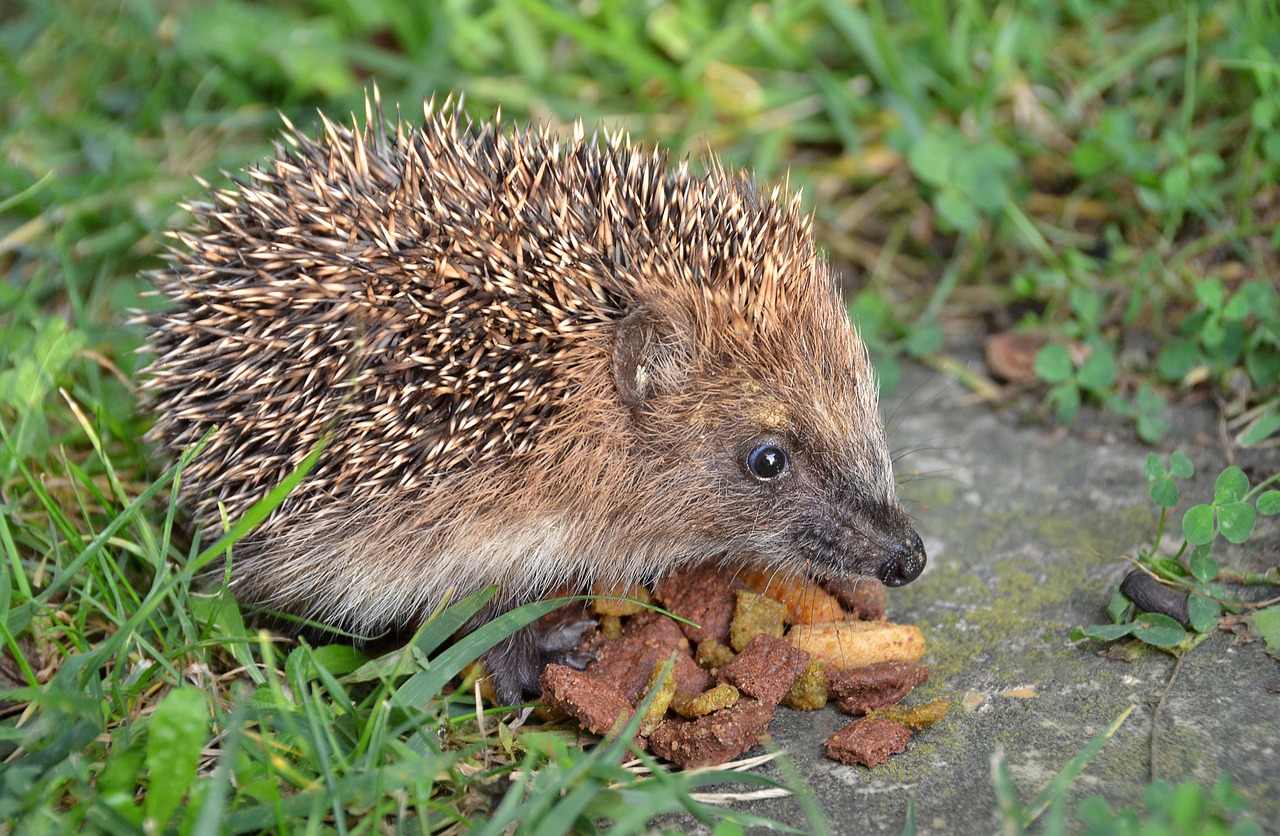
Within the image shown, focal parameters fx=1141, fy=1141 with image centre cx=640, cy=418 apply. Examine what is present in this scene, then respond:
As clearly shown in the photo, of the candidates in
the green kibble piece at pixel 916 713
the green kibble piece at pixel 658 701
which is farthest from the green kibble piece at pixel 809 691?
the green kibble piece at pixel 658 701

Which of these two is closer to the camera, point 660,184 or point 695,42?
point 660,184

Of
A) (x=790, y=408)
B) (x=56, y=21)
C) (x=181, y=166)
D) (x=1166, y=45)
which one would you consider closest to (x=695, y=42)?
(x=1166, y=45)

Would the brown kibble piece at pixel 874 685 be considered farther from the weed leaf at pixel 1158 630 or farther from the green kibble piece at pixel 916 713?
the weed leaf at pixel 1158 630

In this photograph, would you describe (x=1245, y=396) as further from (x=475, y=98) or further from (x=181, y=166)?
(x=181, y=166)

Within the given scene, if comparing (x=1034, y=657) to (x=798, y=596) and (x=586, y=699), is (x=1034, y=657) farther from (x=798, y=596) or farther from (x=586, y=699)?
(x=586, y=699)

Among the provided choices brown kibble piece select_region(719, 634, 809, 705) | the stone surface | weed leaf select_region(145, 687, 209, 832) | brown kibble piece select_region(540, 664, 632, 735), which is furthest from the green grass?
brown kibble piece select_region(719, 634, 809, 705)
